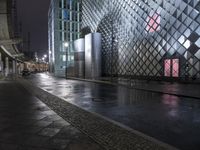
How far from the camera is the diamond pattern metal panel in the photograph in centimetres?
2849

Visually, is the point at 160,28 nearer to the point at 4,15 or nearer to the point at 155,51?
the point at 155,51

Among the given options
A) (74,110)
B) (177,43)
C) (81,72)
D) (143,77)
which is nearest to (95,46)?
(81,72)

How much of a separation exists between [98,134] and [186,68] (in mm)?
25253

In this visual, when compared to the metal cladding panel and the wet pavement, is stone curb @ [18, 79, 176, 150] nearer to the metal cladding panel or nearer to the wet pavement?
the wet pavement

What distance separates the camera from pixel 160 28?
33.9 m

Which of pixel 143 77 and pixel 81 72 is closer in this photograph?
pixel 143 77

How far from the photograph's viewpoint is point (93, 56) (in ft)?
146

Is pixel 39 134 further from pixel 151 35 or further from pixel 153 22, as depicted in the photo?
pixel 153 22

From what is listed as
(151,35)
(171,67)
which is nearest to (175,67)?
(171,67)

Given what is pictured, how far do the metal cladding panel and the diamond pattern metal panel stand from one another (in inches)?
175

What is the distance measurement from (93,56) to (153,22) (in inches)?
556

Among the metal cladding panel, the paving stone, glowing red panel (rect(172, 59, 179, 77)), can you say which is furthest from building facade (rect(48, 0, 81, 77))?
the paving stone

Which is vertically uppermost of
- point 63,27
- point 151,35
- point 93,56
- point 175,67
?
→ point 63,27

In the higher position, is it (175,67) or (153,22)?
(153,22)
